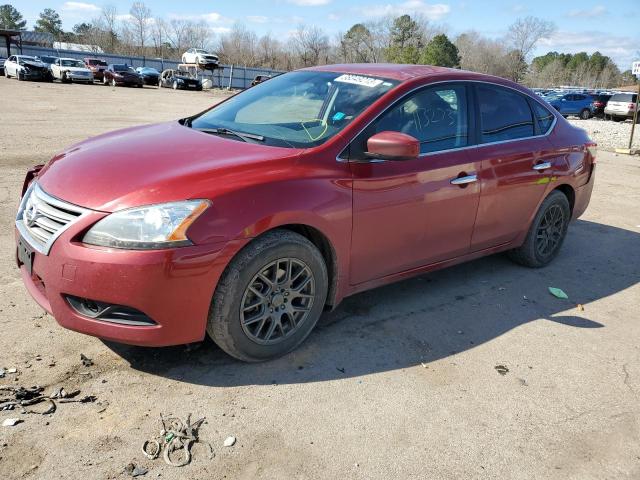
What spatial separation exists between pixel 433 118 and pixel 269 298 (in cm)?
185

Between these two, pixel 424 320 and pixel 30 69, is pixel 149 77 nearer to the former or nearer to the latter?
pixel 30 69

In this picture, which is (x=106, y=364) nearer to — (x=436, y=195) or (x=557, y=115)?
(x=436, y=195)

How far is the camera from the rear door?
4387 millimetres

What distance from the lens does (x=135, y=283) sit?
2732 mm

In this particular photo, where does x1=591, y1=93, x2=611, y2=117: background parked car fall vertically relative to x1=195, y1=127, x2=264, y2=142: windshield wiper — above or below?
above

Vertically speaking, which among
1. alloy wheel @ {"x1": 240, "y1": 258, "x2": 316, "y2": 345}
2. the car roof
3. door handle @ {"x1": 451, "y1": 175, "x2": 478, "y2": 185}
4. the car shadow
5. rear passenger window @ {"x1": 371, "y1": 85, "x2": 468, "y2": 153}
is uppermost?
the car roof

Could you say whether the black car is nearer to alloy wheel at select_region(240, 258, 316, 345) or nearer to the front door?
the front door

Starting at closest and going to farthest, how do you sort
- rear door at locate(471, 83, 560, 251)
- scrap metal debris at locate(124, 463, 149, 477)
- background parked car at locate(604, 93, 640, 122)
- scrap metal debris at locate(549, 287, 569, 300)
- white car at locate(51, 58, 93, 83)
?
1. scrap metal debris at locate(124, 463, 149, 477)
2. rear door at locate(471, 83, 560, 251)
3. scrap metal debris at locate(549, 287, 569, 300)
4. background parked car at locate(604, 93, 640, 122)
5. white car at locate(51, 58, 93, 83)

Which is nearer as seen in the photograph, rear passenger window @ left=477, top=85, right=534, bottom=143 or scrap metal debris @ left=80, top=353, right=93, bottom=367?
scrap metal debris @ left=80, top=353, right=93, bottom=367

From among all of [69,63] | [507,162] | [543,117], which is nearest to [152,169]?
[507,162]

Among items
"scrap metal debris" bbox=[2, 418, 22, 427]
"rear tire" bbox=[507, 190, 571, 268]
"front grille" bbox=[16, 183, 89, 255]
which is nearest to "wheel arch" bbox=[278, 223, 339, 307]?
"front grille" bbox=[16, 183, 89, 255]

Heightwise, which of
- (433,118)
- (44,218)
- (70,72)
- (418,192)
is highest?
(70,72)

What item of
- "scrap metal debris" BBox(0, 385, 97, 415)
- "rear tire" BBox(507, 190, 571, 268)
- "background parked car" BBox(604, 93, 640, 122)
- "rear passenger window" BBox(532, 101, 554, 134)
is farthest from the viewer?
"background parked car" BBox(604, 93, 640, 122)

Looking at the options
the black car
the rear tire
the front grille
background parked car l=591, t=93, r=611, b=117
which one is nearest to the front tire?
the front grille
